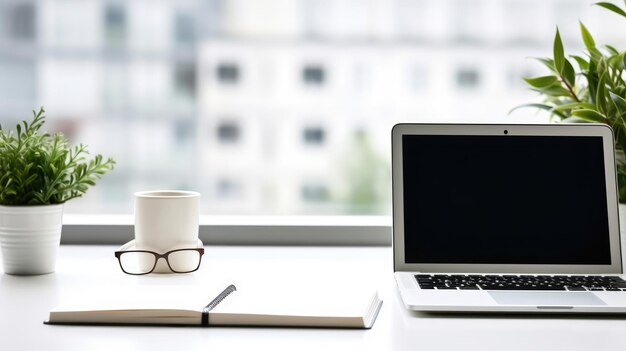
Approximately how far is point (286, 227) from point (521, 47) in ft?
2.29

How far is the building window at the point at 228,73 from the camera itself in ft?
5.00

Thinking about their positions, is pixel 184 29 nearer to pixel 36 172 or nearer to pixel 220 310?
pixel 36 172

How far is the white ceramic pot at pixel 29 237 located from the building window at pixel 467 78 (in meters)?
0.98

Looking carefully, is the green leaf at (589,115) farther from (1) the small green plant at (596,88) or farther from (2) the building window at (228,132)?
(2) the building window at (228,132)

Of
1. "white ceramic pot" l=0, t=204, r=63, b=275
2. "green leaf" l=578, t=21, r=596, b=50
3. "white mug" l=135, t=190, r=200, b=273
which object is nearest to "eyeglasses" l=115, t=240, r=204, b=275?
"white mug" l=135, t=190, r=200, b=273

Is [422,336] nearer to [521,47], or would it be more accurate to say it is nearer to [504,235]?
[504,235]

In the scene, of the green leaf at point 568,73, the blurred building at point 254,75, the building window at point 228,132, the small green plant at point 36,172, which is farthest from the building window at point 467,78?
the small green plant at point 36,172

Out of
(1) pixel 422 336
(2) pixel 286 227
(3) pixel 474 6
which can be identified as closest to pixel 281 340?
(1) pixel 422 336

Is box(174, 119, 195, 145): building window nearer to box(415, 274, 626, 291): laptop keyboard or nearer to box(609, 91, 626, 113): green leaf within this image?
box(415, 274, 626, 291): laptop keyboard

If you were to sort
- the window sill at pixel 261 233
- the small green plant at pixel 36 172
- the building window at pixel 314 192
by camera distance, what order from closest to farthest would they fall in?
the small green plant at pixel 36 172 < the window sill at pixel 261 233 < the building window at pixel 314 192

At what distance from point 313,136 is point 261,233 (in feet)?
1.07

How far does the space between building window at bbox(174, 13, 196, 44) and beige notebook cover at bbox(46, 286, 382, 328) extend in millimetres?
790

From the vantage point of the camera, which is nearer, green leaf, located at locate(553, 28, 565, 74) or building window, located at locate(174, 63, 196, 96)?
green leaf, located at locate(553, 28, 565, 74)

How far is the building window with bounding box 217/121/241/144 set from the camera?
1.54 m
